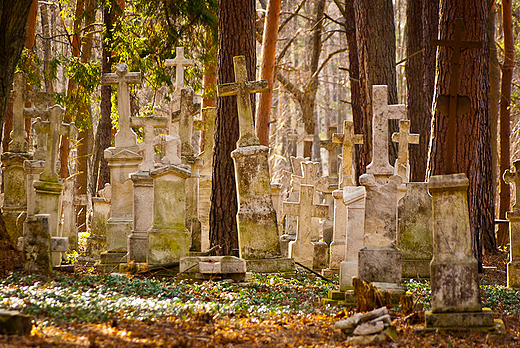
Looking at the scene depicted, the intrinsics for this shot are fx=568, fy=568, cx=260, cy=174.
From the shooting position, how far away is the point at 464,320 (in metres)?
5.06

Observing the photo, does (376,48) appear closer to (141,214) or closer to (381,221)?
(141,214)

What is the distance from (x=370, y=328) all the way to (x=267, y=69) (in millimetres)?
11610

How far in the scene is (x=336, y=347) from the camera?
4.51 metres

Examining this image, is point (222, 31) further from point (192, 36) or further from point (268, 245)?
point (192, 36)

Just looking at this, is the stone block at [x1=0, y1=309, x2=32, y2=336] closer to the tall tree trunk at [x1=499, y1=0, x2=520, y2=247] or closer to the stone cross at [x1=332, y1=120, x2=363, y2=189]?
the stone cross at [x1=332, y1=120, x2=363, y2=189]

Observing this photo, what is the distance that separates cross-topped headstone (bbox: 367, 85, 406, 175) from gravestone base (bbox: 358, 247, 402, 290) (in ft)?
2.89

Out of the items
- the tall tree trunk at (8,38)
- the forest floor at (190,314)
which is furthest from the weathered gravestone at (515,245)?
the tall tree trunk at (8,38)

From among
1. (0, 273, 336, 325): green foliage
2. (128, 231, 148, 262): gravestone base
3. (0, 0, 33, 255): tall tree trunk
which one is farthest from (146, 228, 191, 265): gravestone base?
(0, 0, 33, 255): tall tree trunk

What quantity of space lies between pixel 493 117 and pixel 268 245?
11.1m

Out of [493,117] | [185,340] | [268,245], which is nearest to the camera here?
[185,340]

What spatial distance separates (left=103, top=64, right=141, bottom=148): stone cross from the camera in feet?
29.8

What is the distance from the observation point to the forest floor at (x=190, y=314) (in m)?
4.38

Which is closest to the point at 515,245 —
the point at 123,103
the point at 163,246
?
the point at 163,246

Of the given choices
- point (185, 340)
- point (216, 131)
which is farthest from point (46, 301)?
point (216, 131)
